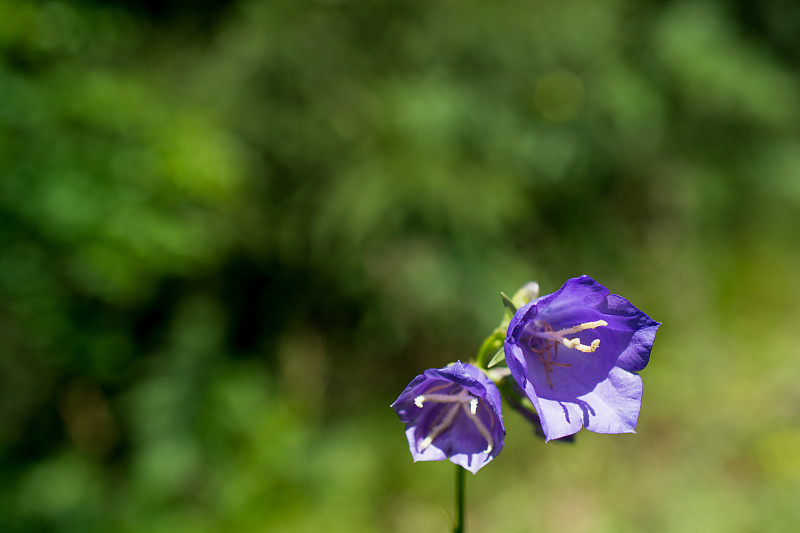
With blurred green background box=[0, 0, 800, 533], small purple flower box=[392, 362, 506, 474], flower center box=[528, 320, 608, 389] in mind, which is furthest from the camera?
blurred green background box=[0, 0, 800, 533]

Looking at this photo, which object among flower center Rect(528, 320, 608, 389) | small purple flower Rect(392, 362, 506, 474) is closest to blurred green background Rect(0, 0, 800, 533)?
flower center Rect(528, 320, 608, 389)

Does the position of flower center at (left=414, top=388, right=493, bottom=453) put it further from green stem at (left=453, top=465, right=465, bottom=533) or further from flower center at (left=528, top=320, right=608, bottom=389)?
flower center at (left=528, top=320, right=608, bottom=389)

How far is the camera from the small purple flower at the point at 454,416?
125 centimetres

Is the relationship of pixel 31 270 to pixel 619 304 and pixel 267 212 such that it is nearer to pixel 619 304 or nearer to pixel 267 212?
pixel 267 212

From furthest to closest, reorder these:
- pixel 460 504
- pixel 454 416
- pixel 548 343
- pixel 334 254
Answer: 1. pixel 334 254
2. pixel 548 343
3. pixel 454 416
4. pixel 460 504

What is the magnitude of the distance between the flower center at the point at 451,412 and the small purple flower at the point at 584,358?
127 mm

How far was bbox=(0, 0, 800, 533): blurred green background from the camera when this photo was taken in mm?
3229

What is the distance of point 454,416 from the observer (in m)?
1.38

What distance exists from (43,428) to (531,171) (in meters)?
3.32

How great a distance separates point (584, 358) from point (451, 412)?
335mm

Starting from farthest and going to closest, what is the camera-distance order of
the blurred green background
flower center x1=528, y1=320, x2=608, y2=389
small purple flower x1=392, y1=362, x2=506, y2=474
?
1. the blurred green background
2. flower center x1=528, y1=320, x2=608, y2=389
3. small purple flower x1=392, y1=362, x2=506, y2=474

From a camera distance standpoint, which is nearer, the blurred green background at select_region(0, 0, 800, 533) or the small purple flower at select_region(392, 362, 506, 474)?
the small purple flower at select_region(392, 362, 506, 474)

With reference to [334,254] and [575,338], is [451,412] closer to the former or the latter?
[575,338]

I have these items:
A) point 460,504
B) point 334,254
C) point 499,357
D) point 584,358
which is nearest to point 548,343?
point 584,358
